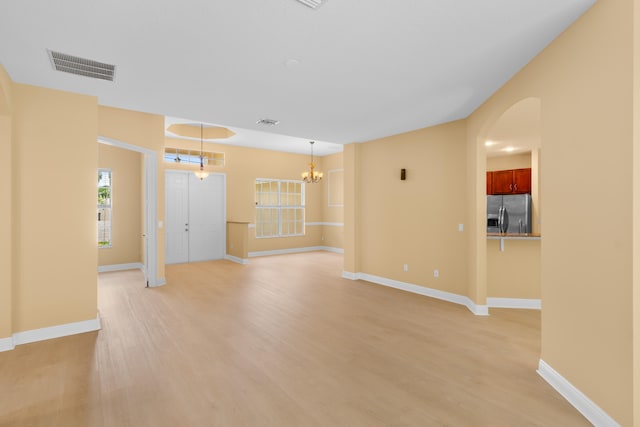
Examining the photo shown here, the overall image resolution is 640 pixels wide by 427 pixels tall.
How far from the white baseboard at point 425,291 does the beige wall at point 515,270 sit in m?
0.37

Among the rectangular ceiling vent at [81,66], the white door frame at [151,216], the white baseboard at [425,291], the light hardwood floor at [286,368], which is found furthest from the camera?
the white door frame at [151,216]

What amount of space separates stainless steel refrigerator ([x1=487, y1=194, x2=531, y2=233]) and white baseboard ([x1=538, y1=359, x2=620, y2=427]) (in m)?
4.67

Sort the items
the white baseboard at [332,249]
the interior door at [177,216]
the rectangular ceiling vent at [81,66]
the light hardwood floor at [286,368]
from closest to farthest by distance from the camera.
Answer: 1. the light hardwood floor at [286,368]
2. the rectangular ceiling vent at [81,66]
3. the interior door at [177,216]
4. the white baseboard at [332,249]

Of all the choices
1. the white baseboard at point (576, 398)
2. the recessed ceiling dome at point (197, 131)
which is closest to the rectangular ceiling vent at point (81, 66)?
the recessed ceiling dome at point (197, 131)

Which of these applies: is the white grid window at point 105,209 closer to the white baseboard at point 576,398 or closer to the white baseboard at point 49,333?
the white baseboard at point 49,333

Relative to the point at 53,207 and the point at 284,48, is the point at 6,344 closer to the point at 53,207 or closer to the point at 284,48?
the point at 53,207

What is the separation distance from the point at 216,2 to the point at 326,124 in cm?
294

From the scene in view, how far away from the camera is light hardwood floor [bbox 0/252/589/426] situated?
2.12 metres

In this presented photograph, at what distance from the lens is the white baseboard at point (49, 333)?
10.2 feet

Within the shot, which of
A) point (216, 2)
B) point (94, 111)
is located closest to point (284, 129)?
point (94, 111)

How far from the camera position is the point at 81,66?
2834 mm

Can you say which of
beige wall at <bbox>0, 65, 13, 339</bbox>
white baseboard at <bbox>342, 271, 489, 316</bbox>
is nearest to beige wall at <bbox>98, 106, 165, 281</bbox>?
beige wall at <bbox>0, 65, 13, 339</bbox>

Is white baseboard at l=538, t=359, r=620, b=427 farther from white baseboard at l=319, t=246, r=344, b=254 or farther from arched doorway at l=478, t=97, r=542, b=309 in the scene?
white baseboard at l=319, t=246, r=344, b=254

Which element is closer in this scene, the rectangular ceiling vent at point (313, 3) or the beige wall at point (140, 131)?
the rectangular ceiling vent at point (313, 3)
